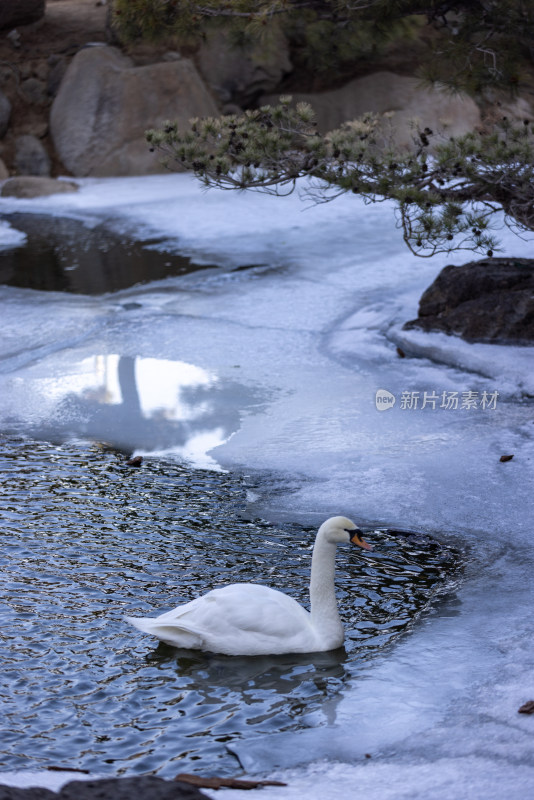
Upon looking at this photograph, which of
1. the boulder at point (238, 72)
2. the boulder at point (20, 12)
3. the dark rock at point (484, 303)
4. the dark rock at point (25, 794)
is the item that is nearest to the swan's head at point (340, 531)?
the dark rock at point (25, 794)

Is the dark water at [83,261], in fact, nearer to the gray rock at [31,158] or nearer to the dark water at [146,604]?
the gray rock at [31,158]

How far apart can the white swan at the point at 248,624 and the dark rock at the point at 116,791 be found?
1.09 m

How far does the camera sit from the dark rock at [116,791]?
2547 millimetres

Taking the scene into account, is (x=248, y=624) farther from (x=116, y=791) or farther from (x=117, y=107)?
(x=117, y=107)

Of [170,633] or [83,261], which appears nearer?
[170,633]

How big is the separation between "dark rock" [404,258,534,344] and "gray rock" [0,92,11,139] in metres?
11.4

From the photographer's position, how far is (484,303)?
7.90 metres

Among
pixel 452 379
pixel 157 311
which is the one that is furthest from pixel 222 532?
pixel 157 311

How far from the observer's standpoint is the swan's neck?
3.89 m

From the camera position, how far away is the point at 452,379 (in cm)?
723

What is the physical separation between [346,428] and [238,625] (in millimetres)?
2652

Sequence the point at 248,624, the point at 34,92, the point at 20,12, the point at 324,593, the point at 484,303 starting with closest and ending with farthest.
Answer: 1. the point at 248,624
2. the point at 324,593
3. the point at 484,303
4. the point at 34,92
5. the point at 20,12

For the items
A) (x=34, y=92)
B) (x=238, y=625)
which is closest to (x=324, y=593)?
(x=238, y=625)

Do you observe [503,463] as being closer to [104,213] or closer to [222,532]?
[222,532]
